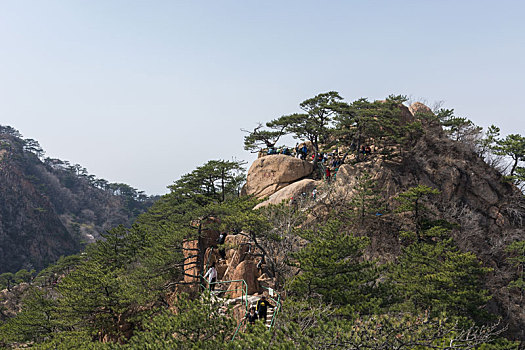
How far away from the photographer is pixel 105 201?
12169 cm

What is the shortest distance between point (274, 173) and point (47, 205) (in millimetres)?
91034

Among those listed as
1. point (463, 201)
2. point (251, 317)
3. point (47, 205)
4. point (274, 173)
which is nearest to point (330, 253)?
point (251, 317)

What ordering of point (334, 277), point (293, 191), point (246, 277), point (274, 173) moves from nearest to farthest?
point (334, 277) < point (246, 277) < point (293, 191) < point (274, 173)

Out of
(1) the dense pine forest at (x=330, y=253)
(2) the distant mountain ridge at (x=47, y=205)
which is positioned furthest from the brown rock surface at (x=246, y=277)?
(2) the distant mountain ridge at (x=47, y=205)

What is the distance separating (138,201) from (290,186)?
116 meters

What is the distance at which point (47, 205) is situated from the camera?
9669cm

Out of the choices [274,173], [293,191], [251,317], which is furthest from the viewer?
[274,173]

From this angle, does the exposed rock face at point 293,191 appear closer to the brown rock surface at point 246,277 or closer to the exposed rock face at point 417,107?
the brown rock surface at point 246,277

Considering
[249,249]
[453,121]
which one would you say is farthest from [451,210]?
[249,249]

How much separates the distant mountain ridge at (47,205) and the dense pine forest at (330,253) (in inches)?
2053

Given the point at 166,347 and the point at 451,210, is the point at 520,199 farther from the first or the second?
the point at 166,347

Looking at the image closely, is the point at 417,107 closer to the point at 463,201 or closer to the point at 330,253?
the point at 463,201

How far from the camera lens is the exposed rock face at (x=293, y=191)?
25.7m

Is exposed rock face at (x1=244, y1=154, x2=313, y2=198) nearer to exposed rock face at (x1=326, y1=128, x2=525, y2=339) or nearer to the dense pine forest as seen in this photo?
the dense pine forest
